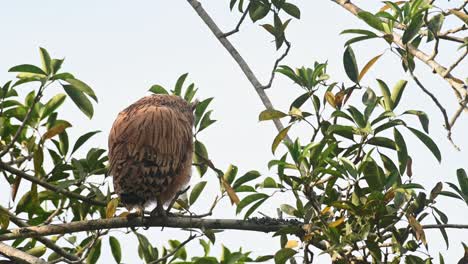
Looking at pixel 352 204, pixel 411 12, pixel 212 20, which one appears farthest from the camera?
pixel 212 20

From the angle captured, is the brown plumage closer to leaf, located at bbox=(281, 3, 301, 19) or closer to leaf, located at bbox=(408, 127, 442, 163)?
leaf, located at bbox=(281, 3, 301, 19)

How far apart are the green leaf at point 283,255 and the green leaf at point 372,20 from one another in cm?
113

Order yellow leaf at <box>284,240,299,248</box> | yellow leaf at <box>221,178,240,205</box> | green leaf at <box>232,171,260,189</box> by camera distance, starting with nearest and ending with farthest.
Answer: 1. yellow leaf at <box>284,240,299,248</box>
2. yellow leaf at <box>221,178,240,205</box>
3. green leaf at <box>232,171,260,189</box>

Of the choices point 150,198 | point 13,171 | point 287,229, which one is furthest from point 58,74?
point 287,229

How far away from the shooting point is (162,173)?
178 inches

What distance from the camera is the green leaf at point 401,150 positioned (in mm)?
3631

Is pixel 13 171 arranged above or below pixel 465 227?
above

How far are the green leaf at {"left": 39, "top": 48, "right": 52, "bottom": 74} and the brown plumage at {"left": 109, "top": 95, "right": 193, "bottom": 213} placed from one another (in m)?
0.62

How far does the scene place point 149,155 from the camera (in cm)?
454

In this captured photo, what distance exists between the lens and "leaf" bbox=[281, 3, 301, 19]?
482 centimetres

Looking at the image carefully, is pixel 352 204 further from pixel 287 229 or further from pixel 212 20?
pixel 212 20

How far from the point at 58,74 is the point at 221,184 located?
3.15 ft

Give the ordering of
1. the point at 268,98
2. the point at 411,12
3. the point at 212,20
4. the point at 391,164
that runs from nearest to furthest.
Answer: the point at 391,164, the point at 411,12, the point at 268,98, the point at 212,20

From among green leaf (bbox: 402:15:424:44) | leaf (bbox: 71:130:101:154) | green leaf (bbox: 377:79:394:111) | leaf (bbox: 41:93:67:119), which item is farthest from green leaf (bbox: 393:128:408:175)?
leaf (bbox: 41:93:67:119)
